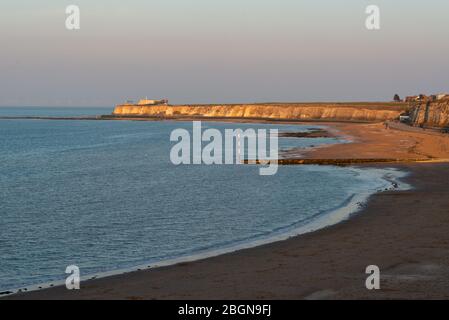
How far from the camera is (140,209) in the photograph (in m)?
32.8

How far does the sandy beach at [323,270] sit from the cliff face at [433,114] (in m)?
86.7

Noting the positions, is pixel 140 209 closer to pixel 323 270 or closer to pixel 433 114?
pixel 323 270

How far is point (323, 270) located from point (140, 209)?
16.3 metres

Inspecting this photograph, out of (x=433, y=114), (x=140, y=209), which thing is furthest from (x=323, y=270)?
(x=433, y=114)

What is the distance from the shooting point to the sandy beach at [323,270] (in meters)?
15.8

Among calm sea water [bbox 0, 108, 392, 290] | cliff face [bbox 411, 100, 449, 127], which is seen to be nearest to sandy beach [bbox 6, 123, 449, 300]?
calm sea water [bbox 0, 108, 392, 290]

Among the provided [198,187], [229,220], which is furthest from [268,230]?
[198,187]

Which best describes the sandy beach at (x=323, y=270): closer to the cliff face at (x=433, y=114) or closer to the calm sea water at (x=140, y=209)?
the calm sea water at (x=140, y=209)

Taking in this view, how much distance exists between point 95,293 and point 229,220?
43.8ft

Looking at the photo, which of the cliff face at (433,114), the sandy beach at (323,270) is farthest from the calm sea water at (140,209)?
the cliff face at (433,114)

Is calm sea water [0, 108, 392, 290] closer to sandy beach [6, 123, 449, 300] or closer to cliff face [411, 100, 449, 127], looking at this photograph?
sandy beach [6, 123, 449, 300]

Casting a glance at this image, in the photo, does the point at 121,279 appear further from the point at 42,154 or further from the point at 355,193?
the point at 42,154

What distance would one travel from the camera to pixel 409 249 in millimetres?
20875

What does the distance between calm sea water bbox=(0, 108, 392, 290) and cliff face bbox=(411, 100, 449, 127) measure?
64.2 metres
